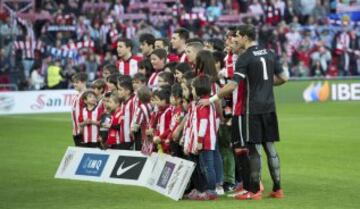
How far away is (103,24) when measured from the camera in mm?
36000

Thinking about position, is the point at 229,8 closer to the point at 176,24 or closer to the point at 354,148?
the point at 176,24

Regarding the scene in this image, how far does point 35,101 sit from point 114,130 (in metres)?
16.3

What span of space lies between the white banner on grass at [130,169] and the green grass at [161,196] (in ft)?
0.68

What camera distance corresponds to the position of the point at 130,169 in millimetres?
14453

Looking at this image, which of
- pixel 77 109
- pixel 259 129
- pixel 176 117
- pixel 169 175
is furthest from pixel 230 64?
pixel 77 109

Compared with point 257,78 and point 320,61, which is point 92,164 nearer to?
point 257,78

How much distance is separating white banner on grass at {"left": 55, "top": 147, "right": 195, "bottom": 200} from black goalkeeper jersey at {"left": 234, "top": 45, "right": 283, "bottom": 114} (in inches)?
42.8

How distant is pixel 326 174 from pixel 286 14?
2457 centimetres

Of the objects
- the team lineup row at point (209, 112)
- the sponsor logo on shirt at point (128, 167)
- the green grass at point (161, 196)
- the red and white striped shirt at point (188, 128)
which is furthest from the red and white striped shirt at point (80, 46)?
the red and white striped shirt at point (188, 128)

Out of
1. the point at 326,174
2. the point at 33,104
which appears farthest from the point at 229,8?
the point at 326,174

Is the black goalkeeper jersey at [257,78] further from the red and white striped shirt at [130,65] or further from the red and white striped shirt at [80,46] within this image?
the red and white striped shirt at [80,46]

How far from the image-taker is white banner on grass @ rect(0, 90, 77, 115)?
30.2 m

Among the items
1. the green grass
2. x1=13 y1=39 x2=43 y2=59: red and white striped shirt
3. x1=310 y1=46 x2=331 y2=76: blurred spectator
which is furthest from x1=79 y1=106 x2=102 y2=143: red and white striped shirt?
x1=310 y1=46 x2=331 y2=76: blurred spectator

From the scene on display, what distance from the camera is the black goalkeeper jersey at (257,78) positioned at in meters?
12.5
